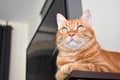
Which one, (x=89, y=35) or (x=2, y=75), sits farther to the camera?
(x=2, y=75)

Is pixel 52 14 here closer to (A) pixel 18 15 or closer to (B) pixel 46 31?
(B) pixel 46 31

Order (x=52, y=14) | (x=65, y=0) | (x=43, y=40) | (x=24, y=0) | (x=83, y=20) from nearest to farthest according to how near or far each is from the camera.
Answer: (x=83, y=20), (x=65, y=0), (x=52, y=14), (x=43, y=40), (x=24, y=0)

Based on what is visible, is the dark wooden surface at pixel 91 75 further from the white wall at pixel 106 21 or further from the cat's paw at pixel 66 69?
the white wall at pixel 106 21

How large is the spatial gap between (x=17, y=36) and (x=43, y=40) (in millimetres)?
1422

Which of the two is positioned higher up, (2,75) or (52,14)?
(52,14)

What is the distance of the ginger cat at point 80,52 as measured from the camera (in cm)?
88

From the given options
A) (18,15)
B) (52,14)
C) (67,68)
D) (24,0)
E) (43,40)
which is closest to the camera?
(67,68)

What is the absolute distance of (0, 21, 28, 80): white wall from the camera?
108 inches

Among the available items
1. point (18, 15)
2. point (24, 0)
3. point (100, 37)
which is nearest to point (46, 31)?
point (100, 37)

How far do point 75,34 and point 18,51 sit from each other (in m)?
2.04

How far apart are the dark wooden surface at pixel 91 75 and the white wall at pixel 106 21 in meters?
0.53

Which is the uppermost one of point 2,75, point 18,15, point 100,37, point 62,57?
point 18,15

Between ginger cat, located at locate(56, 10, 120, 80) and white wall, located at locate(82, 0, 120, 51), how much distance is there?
39 cm

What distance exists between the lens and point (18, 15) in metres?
2.86
